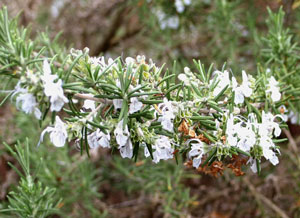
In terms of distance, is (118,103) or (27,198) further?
(27,198)

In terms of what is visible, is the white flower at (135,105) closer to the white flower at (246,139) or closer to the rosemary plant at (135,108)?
the rosemary plant at (135,108)

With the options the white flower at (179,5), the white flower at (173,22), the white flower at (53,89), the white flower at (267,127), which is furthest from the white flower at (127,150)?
the white flower at (173,22)

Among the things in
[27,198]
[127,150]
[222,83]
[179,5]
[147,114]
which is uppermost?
[179,5]

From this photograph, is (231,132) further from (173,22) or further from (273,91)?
(173,22)

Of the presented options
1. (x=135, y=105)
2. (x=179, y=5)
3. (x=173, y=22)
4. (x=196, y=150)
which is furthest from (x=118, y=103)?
(x=173, y=22)

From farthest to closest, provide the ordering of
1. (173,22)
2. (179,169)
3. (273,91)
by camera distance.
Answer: (173,22), (179,169), (273,91)

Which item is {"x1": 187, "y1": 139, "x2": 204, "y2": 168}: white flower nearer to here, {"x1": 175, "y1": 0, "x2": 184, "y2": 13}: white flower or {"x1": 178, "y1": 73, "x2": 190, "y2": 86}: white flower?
{"x1": 178, "y1": 73, "x2": 190, "y2": 86}: white flower

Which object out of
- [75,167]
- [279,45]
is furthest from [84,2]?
[279,45]
